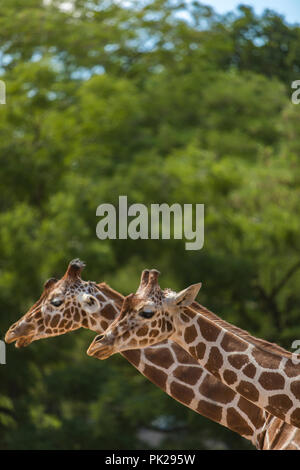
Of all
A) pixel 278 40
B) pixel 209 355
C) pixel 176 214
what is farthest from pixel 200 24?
pixel 209 355

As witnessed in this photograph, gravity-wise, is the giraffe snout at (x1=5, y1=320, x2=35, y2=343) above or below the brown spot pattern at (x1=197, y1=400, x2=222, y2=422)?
above

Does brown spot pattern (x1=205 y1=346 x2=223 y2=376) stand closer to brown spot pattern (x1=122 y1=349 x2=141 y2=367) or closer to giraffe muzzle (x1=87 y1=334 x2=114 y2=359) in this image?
giraffe muzzle (x1=87 y1=334 x2=114 y2=359)

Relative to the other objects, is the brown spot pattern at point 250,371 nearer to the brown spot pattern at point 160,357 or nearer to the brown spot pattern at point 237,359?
the brown spot pattern at point 237,359

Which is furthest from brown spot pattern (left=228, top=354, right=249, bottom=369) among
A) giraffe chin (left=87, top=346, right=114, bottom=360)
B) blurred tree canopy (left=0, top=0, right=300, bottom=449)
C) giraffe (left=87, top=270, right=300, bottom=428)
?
blurred tree canopy (left=0, top=0, right=300, bottom=449)

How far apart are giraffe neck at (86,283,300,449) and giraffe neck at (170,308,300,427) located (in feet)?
1.95

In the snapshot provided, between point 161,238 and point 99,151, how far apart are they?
2758mm

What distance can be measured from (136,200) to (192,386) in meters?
8.84

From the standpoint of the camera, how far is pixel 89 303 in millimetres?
4531

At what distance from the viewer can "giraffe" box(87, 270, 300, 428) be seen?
12.3 ft

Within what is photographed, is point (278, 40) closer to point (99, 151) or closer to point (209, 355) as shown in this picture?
point (209, 355)

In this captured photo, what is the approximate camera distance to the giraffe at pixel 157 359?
177 inches

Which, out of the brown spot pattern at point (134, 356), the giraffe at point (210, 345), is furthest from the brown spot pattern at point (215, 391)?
the giraffe at point (210, 345)

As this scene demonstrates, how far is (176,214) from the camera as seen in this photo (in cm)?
1329
